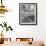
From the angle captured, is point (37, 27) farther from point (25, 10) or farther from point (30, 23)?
point (25, 10)

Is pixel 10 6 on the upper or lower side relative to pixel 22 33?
upper

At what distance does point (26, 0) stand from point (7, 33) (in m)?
1.26

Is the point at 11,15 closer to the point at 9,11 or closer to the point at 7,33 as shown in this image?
the point at 9,11

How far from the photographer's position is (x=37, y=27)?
420cm

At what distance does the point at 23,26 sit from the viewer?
13.8 ft

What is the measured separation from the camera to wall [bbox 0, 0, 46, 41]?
4.17m

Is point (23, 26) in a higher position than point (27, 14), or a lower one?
lower

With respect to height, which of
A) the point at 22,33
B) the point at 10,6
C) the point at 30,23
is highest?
the point at 10,6

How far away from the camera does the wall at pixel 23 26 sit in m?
4.17

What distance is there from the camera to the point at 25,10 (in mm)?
4211

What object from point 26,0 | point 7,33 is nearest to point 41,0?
point 26,0

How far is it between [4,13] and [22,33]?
2.92ft

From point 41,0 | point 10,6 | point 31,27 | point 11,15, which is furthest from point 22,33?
point 41,0

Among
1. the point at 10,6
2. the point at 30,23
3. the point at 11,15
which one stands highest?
the point at 10,6
